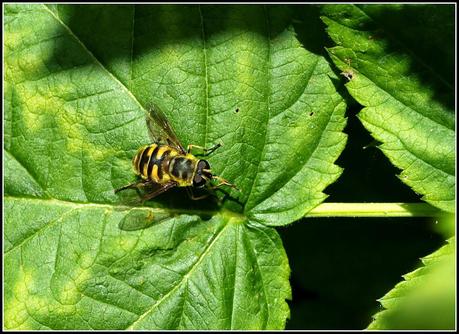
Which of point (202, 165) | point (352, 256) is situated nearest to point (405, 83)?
point (202, 165)

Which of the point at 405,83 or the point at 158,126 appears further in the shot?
the point at 158,126

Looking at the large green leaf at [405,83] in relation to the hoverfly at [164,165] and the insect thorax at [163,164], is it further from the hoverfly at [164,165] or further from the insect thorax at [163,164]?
the insect thorax at [163,164]

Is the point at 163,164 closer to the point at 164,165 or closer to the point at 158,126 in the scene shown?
the point at 164,165

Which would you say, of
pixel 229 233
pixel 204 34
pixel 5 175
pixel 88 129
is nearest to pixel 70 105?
pixel 88 129

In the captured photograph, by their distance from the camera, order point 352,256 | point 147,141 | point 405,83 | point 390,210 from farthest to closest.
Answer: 1. point 352,256
2. point 147,141
3. point 390,210
4. point 405,83

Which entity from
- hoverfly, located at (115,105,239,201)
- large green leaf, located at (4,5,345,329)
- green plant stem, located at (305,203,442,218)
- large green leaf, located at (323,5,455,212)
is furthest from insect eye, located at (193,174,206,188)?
large green leaf, located at (323,5,455,212)

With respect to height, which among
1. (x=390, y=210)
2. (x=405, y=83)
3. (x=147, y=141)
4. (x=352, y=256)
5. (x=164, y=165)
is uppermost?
(x=405, y=83)

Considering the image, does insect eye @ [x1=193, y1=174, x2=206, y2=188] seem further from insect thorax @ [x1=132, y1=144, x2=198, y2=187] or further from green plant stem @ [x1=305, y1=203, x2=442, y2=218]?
green plant stem @ [x1=305, y1=203, x2=442, y2=218]

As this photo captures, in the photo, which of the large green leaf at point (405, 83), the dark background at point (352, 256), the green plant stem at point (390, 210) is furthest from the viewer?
the dark background at point (352, 256)

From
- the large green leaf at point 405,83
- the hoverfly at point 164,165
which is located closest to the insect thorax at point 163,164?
the hoverfly at point 164,165
